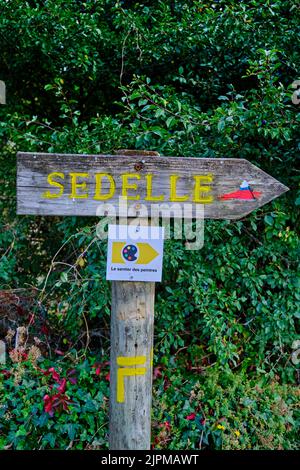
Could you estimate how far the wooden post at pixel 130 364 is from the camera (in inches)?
84.7

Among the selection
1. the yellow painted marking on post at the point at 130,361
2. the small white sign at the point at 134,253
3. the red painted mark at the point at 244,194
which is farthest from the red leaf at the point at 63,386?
the red painted mark at the point at 244,194

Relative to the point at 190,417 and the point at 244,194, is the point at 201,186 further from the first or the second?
the point at 190,417

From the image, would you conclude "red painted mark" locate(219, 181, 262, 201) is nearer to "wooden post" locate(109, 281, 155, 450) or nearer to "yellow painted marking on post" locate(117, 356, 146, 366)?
"wooden post" locate(109, 281, 155, 450)

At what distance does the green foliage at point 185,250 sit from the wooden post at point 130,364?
0.72 m

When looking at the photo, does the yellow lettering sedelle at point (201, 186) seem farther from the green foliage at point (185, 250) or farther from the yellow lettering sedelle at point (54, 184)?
the green foliage at point (185, 250)

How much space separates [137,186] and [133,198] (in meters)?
0.06

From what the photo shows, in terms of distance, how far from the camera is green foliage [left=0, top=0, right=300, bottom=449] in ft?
9.52

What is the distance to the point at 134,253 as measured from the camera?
210 centimetres

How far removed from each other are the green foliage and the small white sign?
0.96 metres

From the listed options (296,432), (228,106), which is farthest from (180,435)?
(228,106)

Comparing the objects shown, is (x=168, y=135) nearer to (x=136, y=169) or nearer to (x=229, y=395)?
(x=136, y=169)

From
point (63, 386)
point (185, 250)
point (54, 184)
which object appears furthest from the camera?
point (185, 250)

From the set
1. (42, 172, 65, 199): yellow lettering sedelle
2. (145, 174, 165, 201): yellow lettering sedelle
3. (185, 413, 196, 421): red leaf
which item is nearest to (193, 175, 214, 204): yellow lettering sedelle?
(145, 174, 165, 201): yellow lettering sedelle

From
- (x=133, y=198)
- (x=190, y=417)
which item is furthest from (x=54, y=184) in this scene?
(x=190, y=417)
